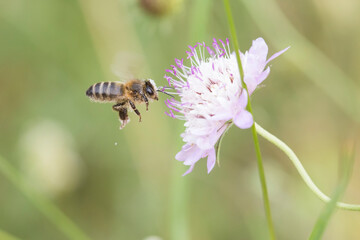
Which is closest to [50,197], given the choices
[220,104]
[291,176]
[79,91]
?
[79,91]

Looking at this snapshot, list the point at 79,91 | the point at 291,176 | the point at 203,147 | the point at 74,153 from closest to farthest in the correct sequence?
the point at 203,147
the point at 291,176
the point at 74,153
the point at 79,91

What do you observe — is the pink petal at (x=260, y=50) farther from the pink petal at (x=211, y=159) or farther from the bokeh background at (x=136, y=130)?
the bokeh background at (x=136, y=130)

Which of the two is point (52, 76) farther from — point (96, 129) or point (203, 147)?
point (203, 147)

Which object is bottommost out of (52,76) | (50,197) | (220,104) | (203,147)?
(203,147)

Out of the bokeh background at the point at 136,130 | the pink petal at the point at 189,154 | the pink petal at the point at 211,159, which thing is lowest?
the pink petal at the point at 211,159

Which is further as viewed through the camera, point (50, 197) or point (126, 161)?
point (126, 161)

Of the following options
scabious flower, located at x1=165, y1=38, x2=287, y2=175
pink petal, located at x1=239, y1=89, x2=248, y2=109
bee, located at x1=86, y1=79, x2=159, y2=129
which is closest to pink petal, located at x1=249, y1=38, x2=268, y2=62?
scabious flower, located at x1=165, y1=38, x2=287, y2=175

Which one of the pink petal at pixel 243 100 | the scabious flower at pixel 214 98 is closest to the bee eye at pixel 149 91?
the scabious flower at pixel 214 98
